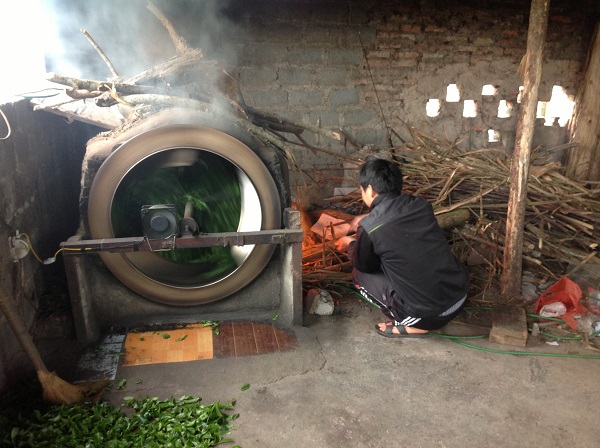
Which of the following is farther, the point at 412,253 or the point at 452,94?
the point at 452,94

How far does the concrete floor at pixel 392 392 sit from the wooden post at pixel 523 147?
868mm

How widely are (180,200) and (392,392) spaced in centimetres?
255

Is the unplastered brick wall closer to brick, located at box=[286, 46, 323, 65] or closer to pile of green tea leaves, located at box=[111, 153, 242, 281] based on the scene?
brick, located at box=[286, 46, 323, 65]

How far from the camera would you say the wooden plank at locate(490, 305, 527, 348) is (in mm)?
3668

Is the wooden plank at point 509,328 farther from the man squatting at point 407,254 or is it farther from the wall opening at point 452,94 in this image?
the wall opening at point 452,94

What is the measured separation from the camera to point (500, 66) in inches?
259

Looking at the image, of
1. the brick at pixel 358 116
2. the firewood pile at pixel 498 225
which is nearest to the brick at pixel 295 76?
the brick at pixel 358 116

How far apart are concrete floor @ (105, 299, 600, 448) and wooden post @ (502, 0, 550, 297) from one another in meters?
0.87

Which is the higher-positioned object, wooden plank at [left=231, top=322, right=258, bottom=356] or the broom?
the broom

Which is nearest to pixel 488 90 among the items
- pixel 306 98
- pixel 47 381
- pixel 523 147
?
pixel 306 98

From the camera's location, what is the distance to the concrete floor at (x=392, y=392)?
8.80 ft

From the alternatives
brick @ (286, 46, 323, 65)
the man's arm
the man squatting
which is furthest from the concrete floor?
brick @ (286, 46, 323, 65)

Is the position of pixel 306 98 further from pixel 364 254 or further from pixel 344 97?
pixel 364 254

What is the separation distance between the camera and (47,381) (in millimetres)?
2721
